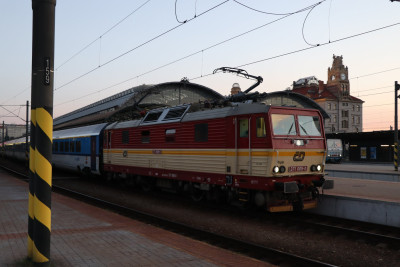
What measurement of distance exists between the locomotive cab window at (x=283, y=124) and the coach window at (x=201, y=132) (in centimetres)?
261

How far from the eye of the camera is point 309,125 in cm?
1200

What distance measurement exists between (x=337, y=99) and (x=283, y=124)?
282 feet

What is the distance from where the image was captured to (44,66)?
5578 millimetres

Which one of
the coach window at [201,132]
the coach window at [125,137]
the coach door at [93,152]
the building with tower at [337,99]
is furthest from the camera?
the building with tower at [337,99]

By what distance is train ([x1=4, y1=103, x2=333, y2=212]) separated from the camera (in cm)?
1095

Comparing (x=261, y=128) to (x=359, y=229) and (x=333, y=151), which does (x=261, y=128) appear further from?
(x=333, y=151)

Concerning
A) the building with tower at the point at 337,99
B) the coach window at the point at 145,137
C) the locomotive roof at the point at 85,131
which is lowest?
the coach window at the point at 145,137

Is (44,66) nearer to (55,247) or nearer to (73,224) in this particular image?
(55,247)

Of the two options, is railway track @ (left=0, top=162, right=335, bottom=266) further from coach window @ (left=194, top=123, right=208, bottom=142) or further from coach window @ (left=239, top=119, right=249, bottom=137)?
coach window @ (left=239, top=119, right=249, bottom=137)

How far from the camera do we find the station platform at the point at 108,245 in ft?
21.3

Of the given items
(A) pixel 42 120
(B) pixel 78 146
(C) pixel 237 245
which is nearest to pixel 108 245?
(C) pixel 237 245

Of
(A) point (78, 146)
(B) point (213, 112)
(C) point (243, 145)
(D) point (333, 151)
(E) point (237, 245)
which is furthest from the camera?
(D) point (333, 151)

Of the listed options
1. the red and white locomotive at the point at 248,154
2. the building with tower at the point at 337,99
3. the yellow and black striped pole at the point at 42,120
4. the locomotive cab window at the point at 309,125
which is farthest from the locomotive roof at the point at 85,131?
the building with tower at the point at 337,99

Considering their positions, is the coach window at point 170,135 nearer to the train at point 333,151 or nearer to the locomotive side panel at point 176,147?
the locomotive side panel at point 176,147
